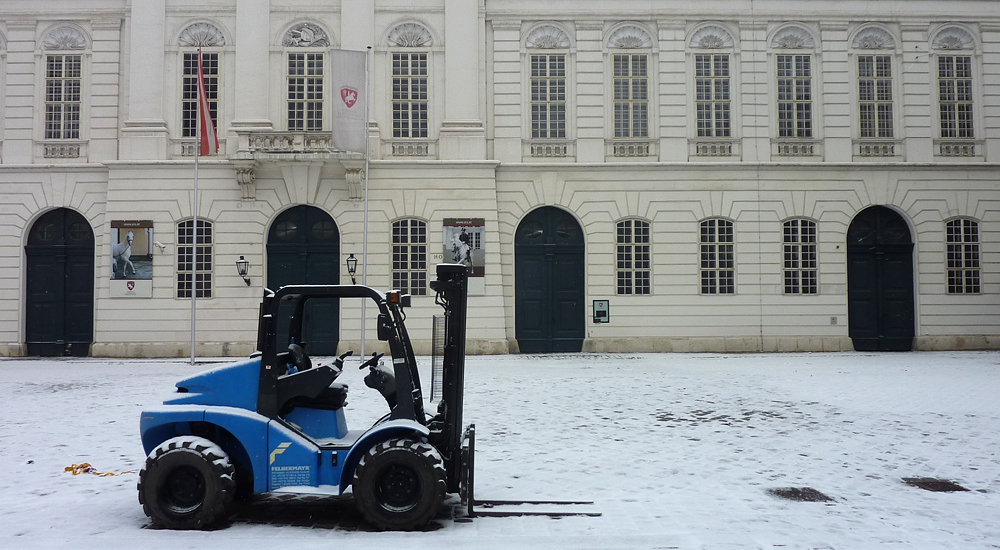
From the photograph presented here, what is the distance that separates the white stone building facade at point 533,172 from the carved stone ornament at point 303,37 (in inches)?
4.1

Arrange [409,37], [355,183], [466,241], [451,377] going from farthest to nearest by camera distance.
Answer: [409,37] → [466,241] → [355,183] → [451,377]

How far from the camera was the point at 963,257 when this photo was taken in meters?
25.0

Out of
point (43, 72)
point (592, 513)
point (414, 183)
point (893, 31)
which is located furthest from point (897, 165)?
point (43, 72)

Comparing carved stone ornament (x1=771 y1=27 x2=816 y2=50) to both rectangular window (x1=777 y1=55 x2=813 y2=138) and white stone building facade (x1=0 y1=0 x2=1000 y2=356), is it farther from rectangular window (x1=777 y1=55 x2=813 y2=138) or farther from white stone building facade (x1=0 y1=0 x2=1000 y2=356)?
rectangular window (x1=777 y1=55 x2=813 y2=138)

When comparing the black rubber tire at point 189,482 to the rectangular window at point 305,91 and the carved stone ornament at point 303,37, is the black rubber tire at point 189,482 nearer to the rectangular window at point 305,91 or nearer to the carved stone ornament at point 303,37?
the rectangular window at point 305,91

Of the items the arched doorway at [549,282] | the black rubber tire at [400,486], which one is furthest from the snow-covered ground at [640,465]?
the arched doorway at [549,282]

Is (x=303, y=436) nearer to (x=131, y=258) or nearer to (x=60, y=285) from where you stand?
(x=131, y=258)

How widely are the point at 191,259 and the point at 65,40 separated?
9449 mm

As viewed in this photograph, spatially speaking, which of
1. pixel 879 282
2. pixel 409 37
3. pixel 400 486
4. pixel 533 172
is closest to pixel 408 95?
Result: pixel 409 37

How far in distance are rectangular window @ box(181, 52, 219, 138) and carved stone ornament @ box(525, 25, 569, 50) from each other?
11488 mm

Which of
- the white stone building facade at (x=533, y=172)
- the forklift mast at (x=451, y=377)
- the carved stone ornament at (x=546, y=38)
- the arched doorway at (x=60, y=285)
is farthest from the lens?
the carved stone ornament at (x=546, y=38)

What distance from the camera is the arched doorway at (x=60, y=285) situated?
24.1m

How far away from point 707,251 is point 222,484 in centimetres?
2168

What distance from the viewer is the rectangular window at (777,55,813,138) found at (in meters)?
25.0
